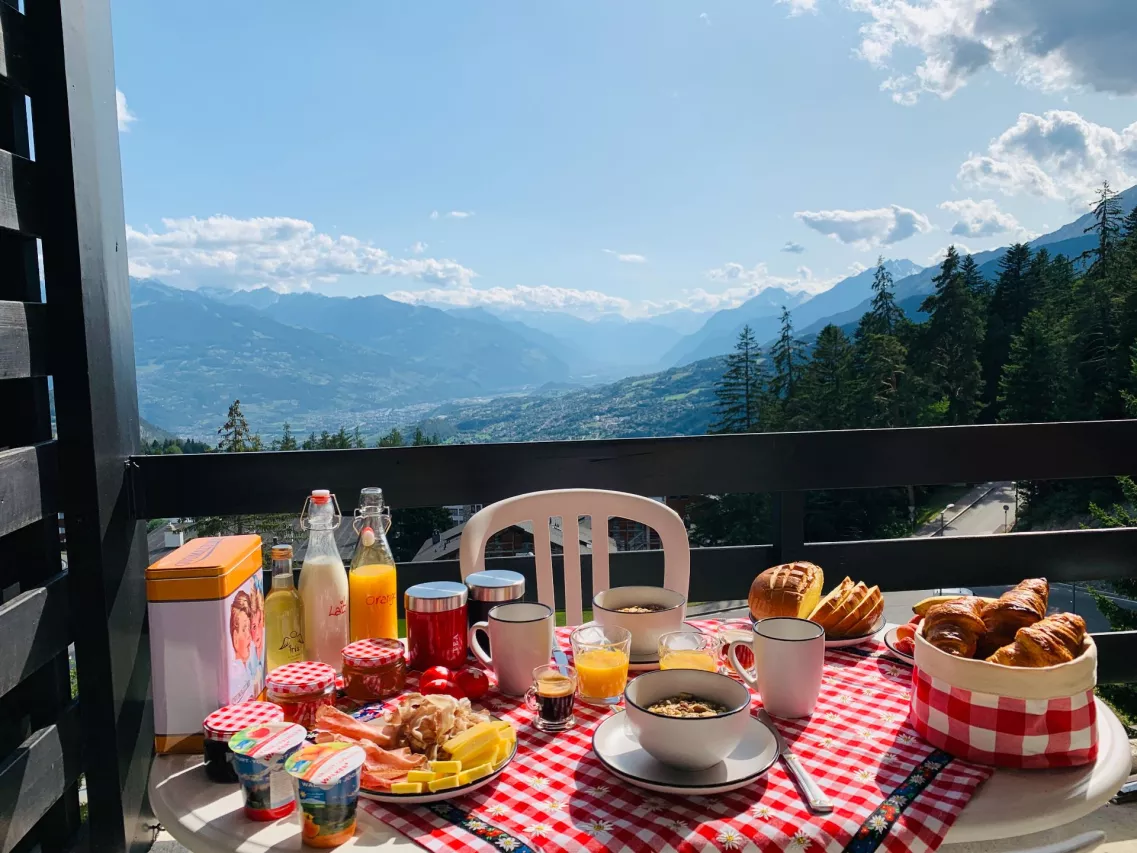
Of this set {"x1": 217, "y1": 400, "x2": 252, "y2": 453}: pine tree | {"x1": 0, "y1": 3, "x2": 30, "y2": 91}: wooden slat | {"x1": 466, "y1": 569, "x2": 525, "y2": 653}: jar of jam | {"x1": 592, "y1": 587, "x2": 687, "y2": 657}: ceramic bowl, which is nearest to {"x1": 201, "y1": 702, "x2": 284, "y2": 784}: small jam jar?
{"x1": 466, "y1": 569, "x2": 525, "y2": 653}: jar of jam

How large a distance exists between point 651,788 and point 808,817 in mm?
139

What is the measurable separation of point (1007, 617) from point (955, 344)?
3585 centimetres

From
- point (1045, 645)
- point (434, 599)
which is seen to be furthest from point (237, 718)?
point (1045, 645)

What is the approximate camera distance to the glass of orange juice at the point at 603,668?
932 mm

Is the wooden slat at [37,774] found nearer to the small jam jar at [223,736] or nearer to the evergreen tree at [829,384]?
the small jam jar at [223,736]

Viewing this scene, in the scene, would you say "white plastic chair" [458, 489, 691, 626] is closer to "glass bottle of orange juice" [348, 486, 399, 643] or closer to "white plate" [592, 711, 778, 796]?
"glass bottle of orange juice" [348, 486, 399, 643]

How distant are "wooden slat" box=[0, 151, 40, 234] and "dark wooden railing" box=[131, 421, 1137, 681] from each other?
55cm

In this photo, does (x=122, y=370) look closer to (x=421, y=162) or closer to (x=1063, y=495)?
(x=1063, y=495)

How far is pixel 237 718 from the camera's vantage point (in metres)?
0.78

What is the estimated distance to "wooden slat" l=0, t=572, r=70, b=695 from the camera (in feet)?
3.88

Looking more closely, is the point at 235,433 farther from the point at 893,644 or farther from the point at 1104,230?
the point at 1104,230

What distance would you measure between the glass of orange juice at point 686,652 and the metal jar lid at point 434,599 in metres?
0.29

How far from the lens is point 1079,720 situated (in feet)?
2.49

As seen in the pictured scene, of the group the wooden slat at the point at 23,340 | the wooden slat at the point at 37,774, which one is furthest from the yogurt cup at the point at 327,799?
the wooden slat at the point at 23,340
